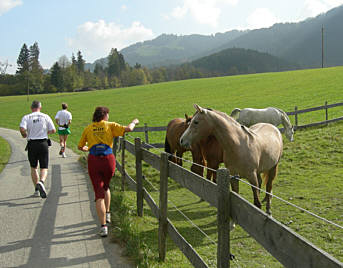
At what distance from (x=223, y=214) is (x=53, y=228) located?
146 inches

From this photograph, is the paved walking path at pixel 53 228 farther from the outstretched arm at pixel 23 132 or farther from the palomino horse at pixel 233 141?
the palomino horse at pixel 233 141

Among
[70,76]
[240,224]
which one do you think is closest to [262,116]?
[240,224]

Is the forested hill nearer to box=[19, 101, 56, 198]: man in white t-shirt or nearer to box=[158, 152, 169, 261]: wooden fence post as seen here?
box=[19, 101, 56, 198]: man in white t-shirt

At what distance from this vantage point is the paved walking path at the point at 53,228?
4.20m

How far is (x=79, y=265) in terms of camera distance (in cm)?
401

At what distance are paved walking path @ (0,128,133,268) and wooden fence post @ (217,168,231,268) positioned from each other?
1746 millimetres

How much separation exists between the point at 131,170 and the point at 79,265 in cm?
644

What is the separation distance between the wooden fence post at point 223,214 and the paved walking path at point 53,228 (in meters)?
1.75

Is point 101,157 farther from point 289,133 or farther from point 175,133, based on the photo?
point 289,133

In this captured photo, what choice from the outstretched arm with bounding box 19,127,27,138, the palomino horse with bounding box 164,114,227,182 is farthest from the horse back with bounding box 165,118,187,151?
the outstretched arm with bounding box 19,127,27,138

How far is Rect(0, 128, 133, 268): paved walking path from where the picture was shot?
420 cm

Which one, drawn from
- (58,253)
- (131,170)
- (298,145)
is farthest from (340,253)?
(298,145)

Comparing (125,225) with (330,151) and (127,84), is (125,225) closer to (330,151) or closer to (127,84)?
(330,151)

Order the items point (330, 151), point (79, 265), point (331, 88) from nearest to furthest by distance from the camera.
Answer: point (79, 265) < point (330, 151) < point (331, 88)
